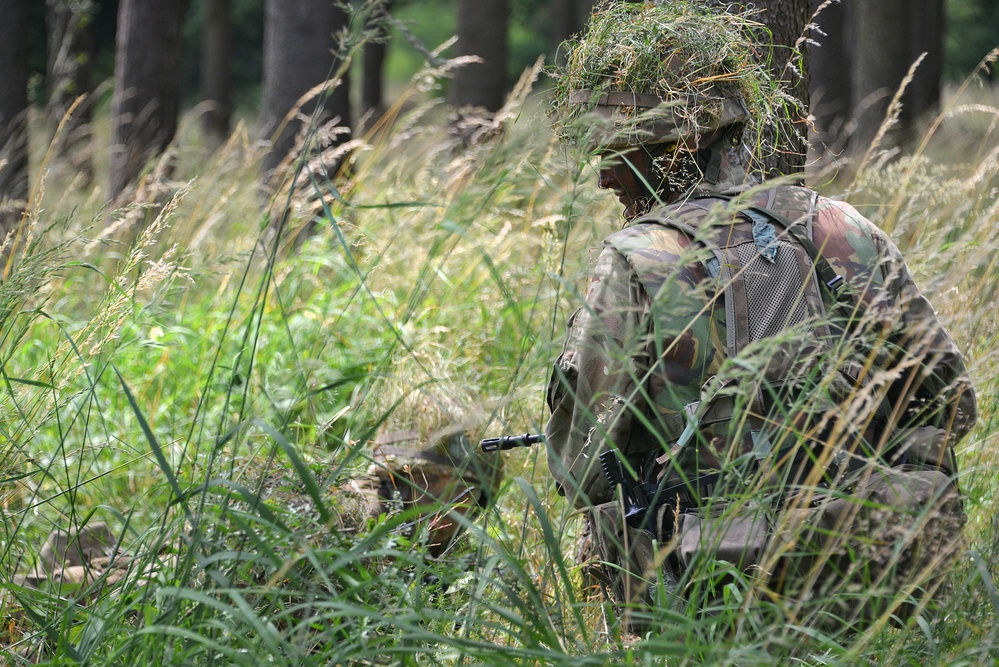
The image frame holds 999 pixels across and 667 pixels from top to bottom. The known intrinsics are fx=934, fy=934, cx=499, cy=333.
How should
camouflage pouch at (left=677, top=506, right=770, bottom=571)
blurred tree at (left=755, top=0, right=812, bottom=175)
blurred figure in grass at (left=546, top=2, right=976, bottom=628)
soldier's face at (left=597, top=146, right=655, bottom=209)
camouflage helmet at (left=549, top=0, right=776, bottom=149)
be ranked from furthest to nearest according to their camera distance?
1. blurred tree at (left=755, top=0, right=812, bottom=175)
2. soldier's face at (left=597, top=146, right=655, bottom=209)
3. camouflage helmet at (left=549, top=0, right=776, bottom=149)
4. blurred figure in grass at (left=546, top=2, right=976, bottom=628)
5. camouflage pouch at (left=677, top=506, right=770, bottom=571)

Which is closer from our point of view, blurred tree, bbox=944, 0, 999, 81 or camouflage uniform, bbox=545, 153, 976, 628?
camouflage uniform, bbox=545, 153, 976, 628

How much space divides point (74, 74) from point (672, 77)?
908cm

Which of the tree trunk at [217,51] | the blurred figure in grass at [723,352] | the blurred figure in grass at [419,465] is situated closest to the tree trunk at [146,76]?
the blurred figure in grass at [419,465]

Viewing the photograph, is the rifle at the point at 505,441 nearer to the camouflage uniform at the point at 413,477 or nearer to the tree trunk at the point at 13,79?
the camouflage uniform at the point at 413,477

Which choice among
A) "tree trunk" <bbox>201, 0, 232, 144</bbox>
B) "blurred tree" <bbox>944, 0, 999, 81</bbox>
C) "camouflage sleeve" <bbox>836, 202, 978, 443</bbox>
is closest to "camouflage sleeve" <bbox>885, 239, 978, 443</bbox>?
"camouflage sleeve" <bbox>836, 202, 978, 443</bbox>

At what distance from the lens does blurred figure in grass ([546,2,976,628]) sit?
195cm

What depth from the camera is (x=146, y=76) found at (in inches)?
295

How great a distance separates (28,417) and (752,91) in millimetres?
2041

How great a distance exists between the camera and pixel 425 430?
3.18 m

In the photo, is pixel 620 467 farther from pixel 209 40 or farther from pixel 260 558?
pixel 209 40

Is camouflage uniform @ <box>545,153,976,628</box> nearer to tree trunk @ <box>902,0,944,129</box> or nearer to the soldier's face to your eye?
the soldier's face

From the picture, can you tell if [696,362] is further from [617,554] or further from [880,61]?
[880,61]

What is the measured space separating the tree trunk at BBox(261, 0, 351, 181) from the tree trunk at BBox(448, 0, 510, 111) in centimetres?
278

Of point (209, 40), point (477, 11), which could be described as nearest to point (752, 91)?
point (477, 11)
